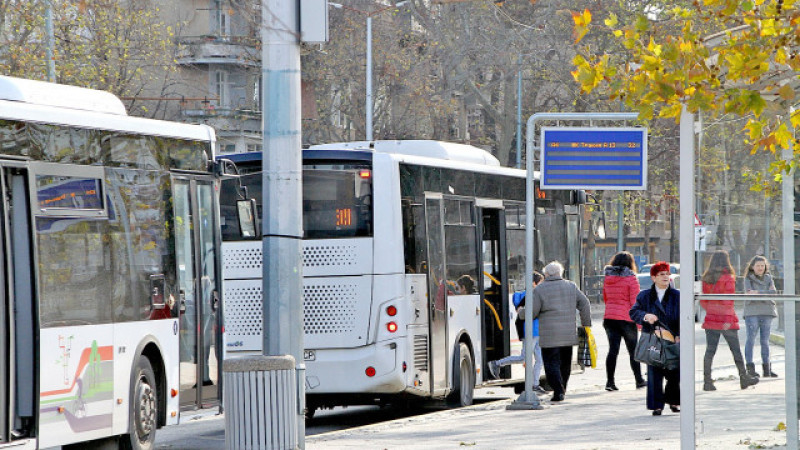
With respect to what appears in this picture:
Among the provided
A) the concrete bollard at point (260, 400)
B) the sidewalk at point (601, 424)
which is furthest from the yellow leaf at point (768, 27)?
the concrete bollard at point (260, 400)

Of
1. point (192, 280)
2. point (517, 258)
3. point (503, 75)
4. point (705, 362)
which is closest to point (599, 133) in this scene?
point (517, 258)

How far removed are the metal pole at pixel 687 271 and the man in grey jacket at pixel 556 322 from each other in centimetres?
741

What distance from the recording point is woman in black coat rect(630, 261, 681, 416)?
13844 millimetres

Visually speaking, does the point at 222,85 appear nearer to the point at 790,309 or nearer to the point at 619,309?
the point at 619,309

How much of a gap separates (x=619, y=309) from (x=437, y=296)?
338 cm

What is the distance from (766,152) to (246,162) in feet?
23.4

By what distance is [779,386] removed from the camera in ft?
31.8

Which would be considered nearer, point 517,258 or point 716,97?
point 716,97

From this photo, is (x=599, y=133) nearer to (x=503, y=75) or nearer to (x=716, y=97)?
(x=716, y=97)

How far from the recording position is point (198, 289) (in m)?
12.8

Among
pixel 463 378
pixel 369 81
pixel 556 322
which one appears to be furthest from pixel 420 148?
pixel 369 81

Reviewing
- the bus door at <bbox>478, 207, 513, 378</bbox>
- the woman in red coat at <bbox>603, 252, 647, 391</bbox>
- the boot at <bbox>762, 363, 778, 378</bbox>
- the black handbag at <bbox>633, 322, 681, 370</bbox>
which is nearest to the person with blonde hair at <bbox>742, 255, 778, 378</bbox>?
the boot at <bbox>762, 363, 778, 378</bbox>

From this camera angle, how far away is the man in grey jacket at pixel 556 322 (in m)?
17.1

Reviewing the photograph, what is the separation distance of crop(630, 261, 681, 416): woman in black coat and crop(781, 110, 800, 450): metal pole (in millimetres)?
4034
